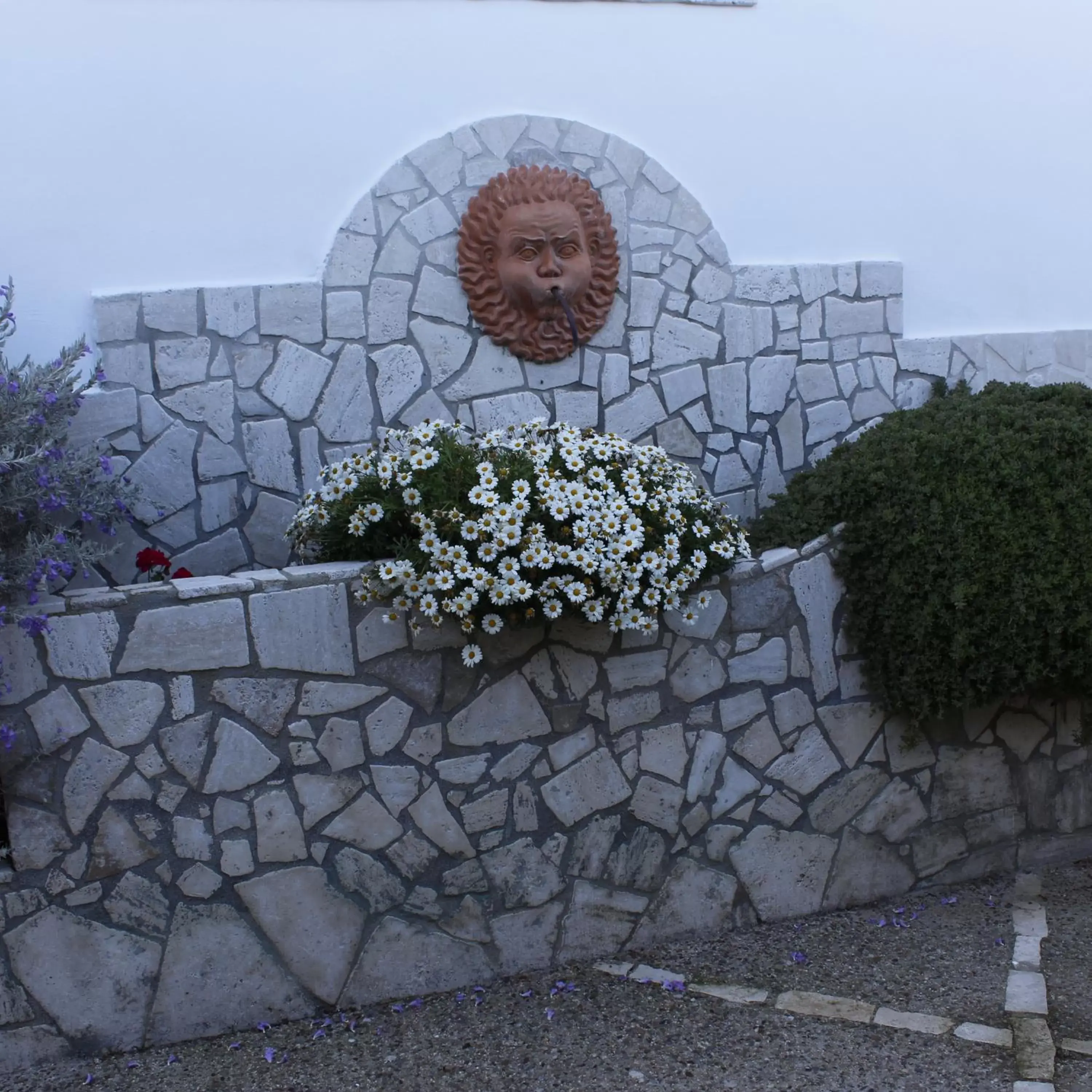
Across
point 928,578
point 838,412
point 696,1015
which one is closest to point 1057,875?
point 928,578

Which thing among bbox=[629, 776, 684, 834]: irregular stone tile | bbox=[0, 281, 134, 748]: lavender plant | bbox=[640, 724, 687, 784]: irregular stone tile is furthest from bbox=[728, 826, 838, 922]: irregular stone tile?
bbox=[0, 281, 134, 748]: lavender plant

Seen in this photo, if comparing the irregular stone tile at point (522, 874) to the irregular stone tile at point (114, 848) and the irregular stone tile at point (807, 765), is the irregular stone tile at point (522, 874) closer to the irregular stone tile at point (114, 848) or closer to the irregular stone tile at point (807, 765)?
the irregular stone tile at point (807, 765)

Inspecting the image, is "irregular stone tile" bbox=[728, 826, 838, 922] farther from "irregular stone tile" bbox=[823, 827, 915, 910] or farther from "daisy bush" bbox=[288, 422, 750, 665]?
"daisy bush" bbox=[288, 422, 750, 665]

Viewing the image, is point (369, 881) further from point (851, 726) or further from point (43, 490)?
point (851, 726)

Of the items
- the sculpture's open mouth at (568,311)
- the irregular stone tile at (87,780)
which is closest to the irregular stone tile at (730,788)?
the sculpture's open mouth at (568,311)

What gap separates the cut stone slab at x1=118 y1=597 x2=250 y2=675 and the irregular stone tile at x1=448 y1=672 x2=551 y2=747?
0.68 m

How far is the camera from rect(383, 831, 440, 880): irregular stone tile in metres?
3.56

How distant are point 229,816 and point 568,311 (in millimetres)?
2284

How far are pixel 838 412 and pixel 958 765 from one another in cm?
168

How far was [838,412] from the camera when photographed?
5.21 metres

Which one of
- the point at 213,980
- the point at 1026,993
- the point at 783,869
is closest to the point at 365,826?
the point at 213,980

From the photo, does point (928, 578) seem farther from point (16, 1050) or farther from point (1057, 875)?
point (16, 1050)

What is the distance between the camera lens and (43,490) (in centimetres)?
328

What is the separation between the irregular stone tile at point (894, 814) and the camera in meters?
4.17
